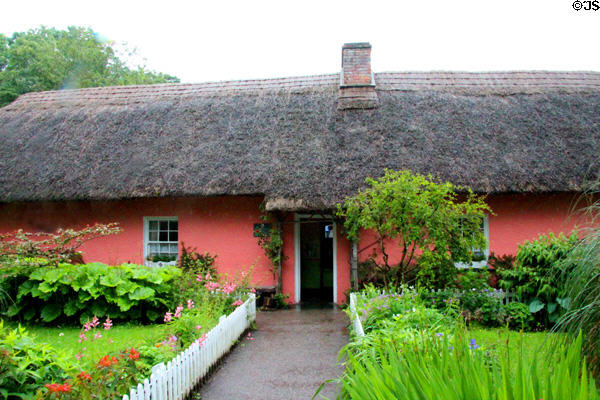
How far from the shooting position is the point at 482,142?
10109 millimetres

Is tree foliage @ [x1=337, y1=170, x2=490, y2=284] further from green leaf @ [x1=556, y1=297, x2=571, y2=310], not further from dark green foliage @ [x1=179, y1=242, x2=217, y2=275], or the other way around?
dark green foliage @ [x1=179, y1=242, x2=217, y2=275]

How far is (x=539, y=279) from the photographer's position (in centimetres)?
721

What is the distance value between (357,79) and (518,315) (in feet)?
23.7

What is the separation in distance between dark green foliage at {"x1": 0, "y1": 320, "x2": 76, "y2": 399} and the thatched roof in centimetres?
563

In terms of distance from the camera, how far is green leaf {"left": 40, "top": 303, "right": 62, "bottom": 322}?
748 centimetres

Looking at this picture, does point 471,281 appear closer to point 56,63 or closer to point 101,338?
point 101,338

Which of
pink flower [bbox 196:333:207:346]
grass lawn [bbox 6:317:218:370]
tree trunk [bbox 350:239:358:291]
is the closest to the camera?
pink flower [bbox 196:333:207:346]

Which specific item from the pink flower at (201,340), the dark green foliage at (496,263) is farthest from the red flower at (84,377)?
the dark green foliage at (496,263)

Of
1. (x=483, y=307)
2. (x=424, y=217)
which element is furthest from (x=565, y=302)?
(x=424, y=217)

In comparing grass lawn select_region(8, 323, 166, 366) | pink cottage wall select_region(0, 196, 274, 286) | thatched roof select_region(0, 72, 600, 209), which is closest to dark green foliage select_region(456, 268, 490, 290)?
thatched roof select_region(0, 72, 600, 209)

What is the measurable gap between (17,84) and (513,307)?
26.8m

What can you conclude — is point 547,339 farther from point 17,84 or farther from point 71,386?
point 17,84

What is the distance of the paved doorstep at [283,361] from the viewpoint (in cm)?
498

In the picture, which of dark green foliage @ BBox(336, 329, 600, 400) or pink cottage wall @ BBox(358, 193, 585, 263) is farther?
pink cottage wall @ BBox(358, 193, 585, 263)
